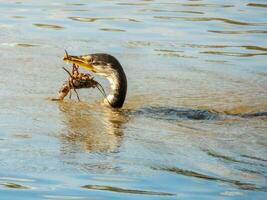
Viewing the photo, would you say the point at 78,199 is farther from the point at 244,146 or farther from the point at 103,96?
the point at 103,96

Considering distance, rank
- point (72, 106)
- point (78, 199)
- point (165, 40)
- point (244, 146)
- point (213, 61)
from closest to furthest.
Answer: point (78, 199) → point (244, 146) → point (72, 106) → point (213, 61) → point (165, 40)

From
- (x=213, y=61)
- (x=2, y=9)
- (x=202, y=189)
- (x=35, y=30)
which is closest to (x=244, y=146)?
(x=202, y=189)

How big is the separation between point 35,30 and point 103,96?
4198 mm

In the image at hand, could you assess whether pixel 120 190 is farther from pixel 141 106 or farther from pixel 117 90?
pixel 141 106

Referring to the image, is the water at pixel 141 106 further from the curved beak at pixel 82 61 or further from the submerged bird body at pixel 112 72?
the curved beak at pixel 82 61

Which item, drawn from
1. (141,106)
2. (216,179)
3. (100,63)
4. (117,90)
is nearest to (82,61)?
(100,63)

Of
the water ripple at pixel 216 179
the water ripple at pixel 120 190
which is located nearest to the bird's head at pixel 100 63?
the water ripple at pixel 216 179

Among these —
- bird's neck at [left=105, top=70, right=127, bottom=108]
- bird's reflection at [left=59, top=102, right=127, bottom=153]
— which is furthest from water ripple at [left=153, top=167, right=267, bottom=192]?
bird's neck at [left=105, top=70, right=127, bottom=108]

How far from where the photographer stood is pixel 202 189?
654cm

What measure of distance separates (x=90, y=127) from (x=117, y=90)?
0.99 meters

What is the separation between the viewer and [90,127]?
8594 millimetres

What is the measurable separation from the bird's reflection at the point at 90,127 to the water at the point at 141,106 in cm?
1

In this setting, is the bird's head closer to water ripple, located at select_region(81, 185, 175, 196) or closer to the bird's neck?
the bird's neck

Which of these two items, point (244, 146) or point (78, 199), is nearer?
point (78, 199)
